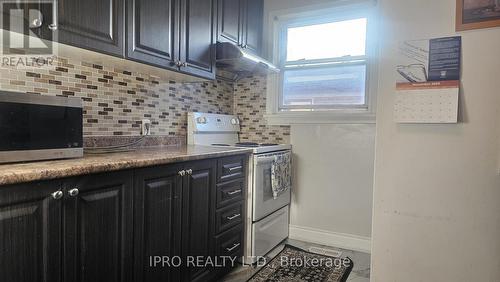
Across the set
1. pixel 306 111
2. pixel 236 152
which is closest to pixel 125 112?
pixel 236 152

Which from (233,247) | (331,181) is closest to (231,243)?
(233,247)

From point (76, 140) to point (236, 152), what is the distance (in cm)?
98

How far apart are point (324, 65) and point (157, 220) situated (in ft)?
6.84

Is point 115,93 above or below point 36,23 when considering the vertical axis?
below

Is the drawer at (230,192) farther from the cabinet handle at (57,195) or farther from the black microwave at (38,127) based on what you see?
the cabinet handle at (57,195)

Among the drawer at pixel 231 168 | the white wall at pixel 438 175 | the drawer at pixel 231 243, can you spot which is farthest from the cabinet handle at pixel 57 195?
the white wall at pixel 438 175

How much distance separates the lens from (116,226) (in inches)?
49.1

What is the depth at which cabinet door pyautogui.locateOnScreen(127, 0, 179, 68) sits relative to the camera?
1.58 meters

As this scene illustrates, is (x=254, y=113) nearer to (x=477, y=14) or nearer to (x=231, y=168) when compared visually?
(x=231, y=168)

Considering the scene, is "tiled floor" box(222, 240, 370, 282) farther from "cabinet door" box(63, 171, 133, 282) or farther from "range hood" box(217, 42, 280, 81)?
"range hood" box(217, 42, 280, 81)

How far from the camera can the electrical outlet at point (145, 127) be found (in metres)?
2.11

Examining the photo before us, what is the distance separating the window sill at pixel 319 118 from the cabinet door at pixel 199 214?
1.25 metres

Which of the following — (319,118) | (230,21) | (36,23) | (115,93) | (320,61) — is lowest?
(319,118)

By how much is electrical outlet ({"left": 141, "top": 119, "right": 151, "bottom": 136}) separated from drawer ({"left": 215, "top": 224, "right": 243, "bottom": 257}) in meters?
0.89
